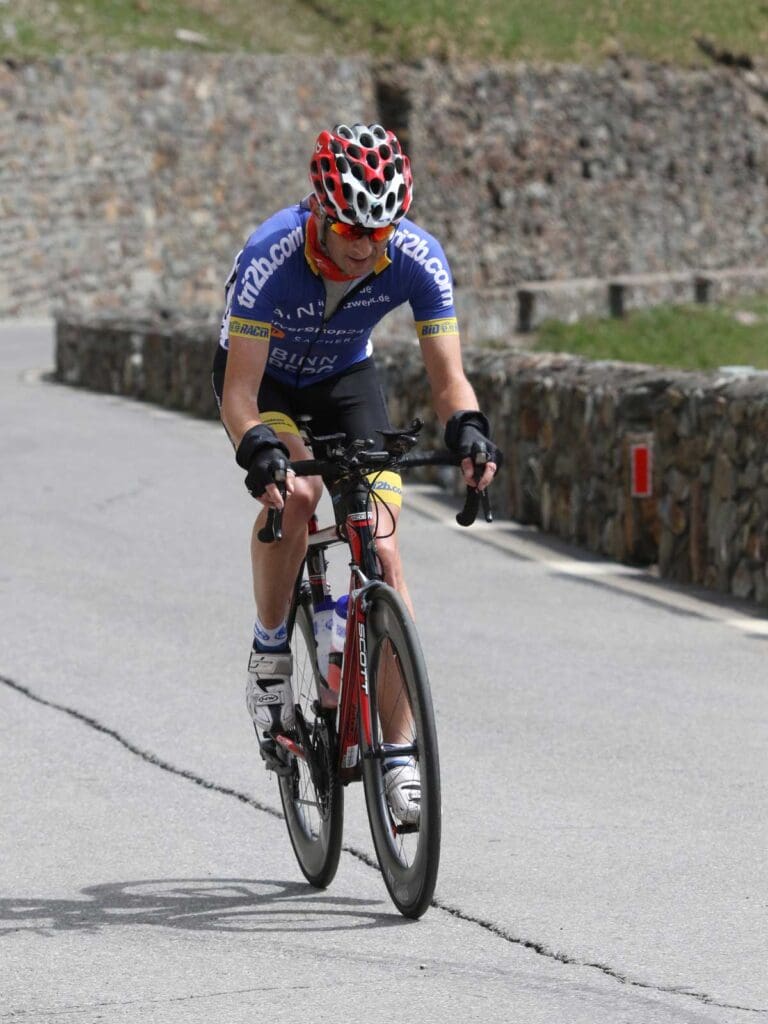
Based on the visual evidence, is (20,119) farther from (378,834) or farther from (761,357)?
(378,834)

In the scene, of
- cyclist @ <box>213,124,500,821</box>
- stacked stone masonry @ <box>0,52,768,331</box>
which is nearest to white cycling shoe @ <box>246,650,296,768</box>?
cyclist @ <box>213,124,500,821</box>

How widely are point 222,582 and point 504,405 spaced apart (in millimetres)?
3582

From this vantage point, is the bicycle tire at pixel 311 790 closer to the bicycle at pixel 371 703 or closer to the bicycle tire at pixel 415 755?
the bicycle at pixel 371 703

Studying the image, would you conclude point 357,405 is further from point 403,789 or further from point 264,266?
point 403,789

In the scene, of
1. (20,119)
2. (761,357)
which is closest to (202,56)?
(20,119)

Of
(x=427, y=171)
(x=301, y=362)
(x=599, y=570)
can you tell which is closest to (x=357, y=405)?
(x=301, y=362)

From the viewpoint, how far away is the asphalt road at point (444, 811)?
472cm

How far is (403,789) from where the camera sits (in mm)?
5188

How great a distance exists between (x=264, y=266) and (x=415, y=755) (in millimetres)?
1366

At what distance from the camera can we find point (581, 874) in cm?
572

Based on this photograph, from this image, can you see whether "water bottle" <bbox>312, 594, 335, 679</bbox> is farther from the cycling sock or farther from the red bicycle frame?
the red bicycle frame

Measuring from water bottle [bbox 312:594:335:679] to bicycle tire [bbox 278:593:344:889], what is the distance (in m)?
0.03

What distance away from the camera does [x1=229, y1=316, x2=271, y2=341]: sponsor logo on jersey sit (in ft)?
18.2

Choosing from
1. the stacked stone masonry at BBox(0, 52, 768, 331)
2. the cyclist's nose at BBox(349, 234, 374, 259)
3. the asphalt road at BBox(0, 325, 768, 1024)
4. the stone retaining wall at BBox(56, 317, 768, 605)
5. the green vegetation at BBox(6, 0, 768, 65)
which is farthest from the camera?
the green vegetation at BBox(6, 0, 768, 65)
